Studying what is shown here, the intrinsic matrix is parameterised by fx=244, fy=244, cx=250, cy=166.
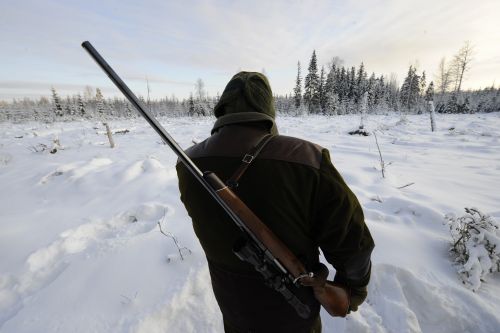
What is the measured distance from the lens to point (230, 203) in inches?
41.3

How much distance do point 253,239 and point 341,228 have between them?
397mm

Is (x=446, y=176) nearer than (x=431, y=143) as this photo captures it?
Yes

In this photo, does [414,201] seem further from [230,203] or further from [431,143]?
[431,143]

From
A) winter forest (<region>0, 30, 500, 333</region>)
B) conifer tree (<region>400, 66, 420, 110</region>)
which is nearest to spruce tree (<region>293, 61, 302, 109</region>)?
conifer tree (<region>400, 66, 420, 110</region>)

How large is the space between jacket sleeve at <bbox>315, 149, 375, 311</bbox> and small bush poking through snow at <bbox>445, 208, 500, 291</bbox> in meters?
1.75

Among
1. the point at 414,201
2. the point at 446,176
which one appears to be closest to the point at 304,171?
the point at 414,201

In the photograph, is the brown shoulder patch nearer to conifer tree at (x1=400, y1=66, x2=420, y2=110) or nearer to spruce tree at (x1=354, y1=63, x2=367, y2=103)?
spruce tree at (x1=354, y1=63, x2=367, y2=103)

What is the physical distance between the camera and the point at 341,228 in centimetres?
109

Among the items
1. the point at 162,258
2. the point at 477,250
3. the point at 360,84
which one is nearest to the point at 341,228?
the point at 477,250

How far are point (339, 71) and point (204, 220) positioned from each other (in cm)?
5103

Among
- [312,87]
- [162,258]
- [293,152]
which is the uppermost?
[312,87]

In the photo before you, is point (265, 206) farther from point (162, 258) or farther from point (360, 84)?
point (360, 84)

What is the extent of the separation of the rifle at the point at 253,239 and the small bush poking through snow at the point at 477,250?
1.95m

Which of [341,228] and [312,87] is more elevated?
[312,87]
